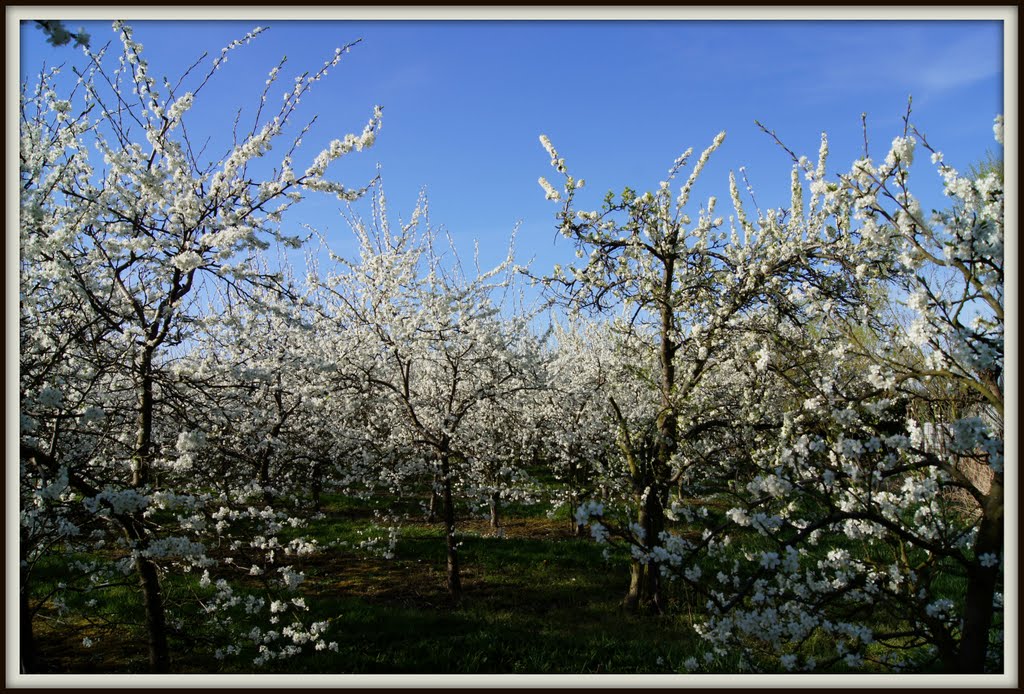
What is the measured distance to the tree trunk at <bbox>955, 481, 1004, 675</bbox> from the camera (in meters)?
3.05

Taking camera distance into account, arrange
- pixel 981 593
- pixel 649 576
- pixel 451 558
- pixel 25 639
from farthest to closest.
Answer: pixel 451 558, pixel 649 576, pixel 25 639, pixel 981 593

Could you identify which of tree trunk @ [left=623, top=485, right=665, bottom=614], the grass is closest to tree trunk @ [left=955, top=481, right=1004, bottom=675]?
the grass

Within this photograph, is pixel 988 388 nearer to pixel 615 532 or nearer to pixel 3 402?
pixel 615 532

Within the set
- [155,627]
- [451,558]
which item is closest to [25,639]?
[155,627]

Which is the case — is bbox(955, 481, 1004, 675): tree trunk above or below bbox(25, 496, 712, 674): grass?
above

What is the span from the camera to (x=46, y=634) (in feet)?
19.6

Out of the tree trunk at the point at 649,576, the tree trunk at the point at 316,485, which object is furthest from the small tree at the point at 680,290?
the tree trunk at the point at 316,485

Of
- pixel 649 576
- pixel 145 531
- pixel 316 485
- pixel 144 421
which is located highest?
pixel 144 421

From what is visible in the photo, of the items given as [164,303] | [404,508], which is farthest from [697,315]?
[404,508]

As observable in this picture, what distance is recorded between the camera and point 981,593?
3.09m

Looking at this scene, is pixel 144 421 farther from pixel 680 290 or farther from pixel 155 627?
pixel 680 290

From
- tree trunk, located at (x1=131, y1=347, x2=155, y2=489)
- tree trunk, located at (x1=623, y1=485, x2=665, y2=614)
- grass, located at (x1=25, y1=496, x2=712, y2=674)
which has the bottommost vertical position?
grass, located at (x1=25, y1=496, x2=712, y2=674)

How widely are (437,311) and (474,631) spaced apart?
3918 millimetres

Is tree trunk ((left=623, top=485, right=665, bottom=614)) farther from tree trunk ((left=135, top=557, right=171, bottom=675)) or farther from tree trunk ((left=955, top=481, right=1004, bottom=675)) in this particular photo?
tree trunk ((left=135, top=557, right=171, bottom=675))
